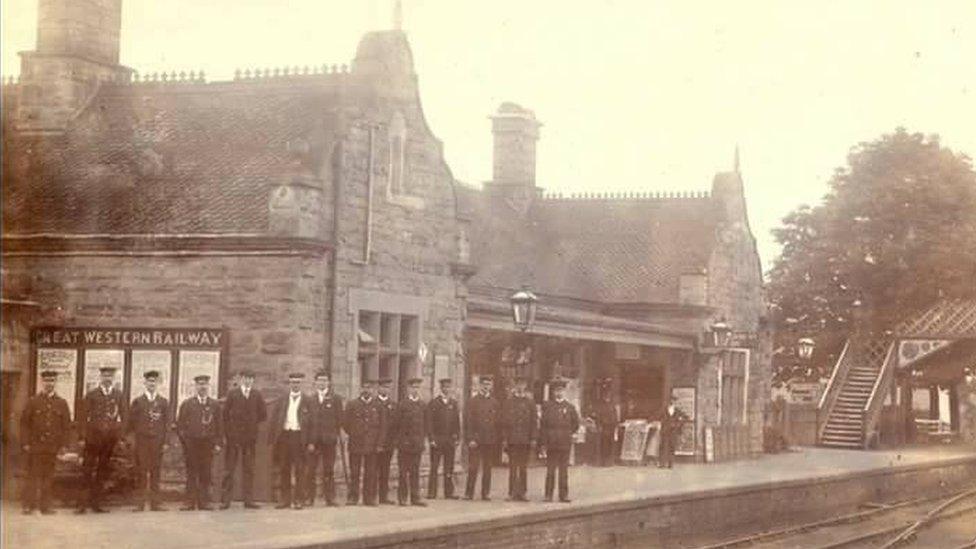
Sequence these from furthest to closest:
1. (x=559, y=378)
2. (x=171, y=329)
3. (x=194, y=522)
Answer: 1. (x=559, y=378)
2. (x=171, y=329)
3. (x=194, y=522)

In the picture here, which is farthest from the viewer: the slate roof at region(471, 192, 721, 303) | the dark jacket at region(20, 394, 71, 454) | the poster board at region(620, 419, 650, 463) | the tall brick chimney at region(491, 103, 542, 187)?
the tall brick chimney at region(491, 103, 542, 187)

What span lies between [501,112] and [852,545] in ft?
59.2

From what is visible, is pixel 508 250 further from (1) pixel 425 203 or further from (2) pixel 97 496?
(2) pixel 97 496

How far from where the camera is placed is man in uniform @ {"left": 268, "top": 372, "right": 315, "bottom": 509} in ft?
55.4

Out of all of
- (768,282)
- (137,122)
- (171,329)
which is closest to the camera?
(171,329)

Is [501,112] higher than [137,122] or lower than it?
higher

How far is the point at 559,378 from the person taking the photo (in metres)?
27.4

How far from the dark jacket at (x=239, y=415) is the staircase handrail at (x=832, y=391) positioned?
24.7 meters

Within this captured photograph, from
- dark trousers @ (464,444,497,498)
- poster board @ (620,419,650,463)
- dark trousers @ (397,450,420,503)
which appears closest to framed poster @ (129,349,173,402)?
dark trousers @ (397,450,420,503)

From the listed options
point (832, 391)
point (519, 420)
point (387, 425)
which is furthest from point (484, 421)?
point (832, 391)

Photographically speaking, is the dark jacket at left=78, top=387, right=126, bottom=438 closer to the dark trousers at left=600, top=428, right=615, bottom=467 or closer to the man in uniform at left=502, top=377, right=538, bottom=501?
the man in uniform at left=502, top=377, right=538, bottom=501

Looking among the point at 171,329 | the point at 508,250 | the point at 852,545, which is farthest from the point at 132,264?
the point at 508,250

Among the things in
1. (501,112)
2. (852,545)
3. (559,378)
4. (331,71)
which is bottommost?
(852,545)

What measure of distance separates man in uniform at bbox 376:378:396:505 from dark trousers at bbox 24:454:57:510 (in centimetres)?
383
